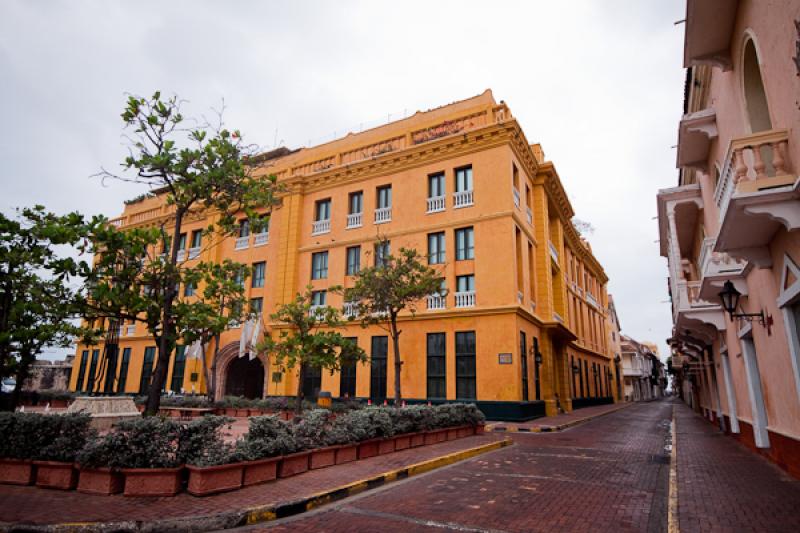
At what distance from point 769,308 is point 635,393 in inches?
2714

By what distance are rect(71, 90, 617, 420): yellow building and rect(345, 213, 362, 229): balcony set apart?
74mm

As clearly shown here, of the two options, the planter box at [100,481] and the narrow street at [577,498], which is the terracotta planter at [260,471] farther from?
the planter box at [100,481]

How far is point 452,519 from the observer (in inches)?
224

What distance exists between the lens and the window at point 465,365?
1898 cm

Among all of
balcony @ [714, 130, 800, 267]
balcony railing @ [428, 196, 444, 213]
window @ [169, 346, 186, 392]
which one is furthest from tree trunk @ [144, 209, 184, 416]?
window @ [169, 346, 186, 392]

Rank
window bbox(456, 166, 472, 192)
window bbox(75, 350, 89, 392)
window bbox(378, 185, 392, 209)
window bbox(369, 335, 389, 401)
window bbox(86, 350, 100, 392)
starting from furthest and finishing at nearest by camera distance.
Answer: window bbox(75, 350, 89, 392) < window bbox(86, 350, 100, 392) < window bbox(378, 185, 392, 209) < window bbox(456, 166, 472, 192) < window bbox(369, 335, 389, 401)

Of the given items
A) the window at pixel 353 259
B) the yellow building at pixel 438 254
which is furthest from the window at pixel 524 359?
the window at pixel 353 259

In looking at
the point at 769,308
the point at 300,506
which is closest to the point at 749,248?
the point at 769,308

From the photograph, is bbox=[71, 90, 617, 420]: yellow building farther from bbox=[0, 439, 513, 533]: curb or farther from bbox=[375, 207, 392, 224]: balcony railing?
bbox=[0, 439, 513, 533]: curb

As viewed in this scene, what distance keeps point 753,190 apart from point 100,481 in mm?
9365

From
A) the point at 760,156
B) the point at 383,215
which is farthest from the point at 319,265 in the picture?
the point at 760,156

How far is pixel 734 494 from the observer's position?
6.69 metres

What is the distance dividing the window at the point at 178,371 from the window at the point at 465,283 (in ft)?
58.5

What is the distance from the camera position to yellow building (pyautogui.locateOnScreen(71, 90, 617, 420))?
63.4 ft
